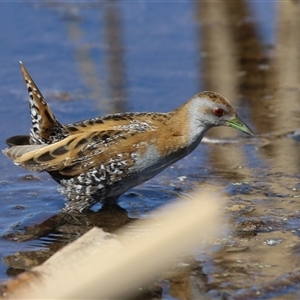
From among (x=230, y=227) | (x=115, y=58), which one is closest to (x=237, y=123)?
(x=230, y=227)

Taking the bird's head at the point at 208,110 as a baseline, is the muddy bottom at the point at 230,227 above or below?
below

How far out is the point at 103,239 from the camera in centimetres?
534

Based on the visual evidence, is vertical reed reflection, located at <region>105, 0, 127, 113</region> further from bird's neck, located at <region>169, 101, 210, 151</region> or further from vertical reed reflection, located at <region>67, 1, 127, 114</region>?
bird's neck, located at <region>169, 101, 210, 151</region>

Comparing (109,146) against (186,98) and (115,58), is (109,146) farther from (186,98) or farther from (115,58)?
(115,58)

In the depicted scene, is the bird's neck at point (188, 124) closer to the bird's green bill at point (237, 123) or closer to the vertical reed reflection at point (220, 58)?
the bird's green bill at point (237, 123)

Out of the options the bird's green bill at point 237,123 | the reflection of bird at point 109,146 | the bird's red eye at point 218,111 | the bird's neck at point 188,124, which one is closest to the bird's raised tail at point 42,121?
the reflection of bird at point 109,146

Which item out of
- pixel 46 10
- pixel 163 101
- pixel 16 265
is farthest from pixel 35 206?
pixel 46 10

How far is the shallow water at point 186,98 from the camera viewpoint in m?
6.14

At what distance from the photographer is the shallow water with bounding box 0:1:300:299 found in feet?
20.1

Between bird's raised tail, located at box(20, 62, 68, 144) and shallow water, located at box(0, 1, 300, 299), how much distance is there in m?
0.54

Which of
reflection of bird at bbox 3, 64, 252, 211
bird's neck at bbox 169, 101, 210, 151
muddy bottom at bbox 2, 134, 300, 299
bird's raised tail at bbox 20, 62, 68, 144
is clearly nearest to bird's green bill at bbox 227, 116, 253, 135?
reflection of bird at bbox 3, 64, 252, 211

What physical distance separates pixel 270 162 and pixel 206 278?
2422 mm

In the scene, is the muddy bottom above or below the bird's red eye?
below

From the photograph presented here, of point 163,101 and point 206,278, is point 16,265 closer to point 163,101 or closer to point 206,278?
point 206,278
